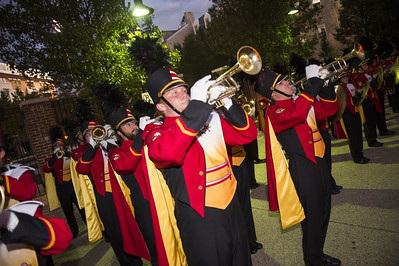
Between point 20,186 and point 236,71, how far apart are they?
227 centimetres

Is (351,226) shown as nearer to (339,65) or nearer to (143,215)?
(339,65)

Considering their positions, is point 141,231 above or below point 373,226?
above

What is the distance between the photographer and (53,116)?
34.2 feet

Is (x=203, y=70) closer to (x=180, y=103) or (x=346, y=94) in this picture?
(x=346, y=94)

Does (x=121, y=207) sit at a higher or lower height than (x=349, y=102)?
lower

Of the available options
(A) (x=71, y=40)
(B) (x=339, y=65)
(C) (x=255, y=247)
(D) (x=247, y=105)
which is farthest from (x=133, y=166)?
(A) (x=71, y=40)

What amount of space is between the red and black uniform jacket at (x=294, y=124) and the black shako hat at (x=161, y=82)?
4.13 feet

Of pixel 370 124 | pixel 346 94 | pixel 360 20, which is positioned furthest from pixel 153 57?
pixel 360 20

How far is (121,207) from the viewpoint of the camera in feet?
14.5

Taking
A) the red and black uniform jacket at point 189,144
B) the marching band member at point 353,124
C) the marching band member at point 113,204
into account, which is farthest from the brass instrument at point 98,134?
the marching band member at point 353,124

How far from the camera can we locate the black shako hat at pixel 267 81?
353 centimetres

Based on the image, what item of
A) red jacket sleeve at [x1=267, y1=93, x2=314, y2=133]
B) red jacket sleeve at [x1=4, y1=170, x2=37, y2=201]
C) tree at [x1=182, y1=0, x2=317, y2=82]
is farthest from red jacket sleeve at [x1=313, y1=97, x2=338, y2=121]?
tree at [x1=182, y1=0, x2=317, y2=82]

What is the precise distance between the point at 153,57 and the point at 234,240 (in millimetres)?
1733

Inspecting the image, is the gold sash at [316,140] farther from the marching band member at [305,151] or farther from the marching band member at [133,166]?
the marching band member at [133,166]
